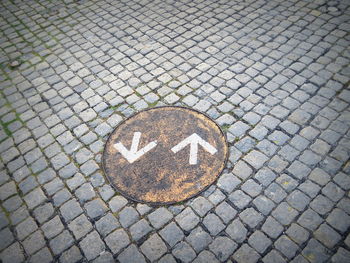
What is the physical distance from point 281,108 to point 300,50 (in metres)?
1.67

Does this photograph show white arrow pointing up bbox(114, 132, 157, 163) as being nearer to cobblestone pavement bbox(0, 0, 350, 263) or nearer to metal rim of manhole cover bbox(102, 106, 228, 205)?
metal rim of manhole cover bbox(102, 106, 228, 205)

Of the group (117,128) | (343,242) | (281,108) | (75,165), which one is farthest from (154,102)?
(343,242)

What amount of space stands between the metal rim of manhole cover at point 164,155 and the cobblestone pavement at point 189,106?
15 centimetres

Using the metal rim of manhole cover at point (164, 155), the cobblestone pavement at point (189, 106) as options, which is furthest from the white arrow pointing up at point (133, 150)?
the cobblestone pavement at point (189, 106)

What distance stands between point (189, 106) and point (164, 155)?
3.53 ft

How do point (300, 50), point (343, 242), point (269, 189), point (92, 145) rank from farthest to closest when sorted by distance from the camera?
point (300, 50) → point (92, 145) → point (269, 189) → point (343, 242)

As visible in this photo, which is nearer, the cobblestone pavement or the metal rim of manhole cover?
the cobblestone pavement

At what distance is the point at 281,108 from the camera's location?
403 cm

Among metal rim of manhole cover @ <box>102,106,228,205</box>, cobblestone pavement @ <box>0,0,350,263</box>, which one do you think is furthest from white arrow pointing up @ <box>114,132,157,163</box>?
cobblestone pavement @ <box>0,0,350,263</box>

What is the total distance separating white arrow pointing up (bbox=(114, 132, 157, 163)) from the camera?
3.64 meters

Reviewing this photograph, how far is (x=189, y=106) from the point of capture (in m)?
4.23

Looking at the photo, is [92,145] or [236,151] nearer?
[236,151]

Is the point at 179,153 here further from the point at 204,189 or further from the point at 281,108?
the point at 281,108

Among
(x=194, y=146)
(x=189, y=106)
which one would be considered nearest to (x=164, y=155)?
(x=194, y=146)
